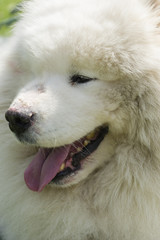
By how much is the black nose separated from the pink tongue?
0.36 metres

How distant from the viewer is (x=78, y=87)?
2605mm

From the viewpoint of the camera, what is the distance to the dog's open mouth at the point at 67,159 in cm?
272

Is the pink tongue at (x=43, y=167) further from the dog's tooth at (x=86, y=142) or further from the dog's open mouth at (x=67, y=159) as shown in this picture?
the dog's tooth at (x=86, y=142)

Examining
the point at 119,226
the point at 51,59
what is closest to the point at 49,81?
the point at 51,59

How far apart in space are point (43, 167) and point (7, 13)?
6159 mm

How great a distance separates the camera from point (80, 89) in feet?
8.50

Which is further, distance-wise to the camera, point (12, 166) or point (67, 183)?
point (12, 166)

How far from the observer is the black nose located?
2.43 metres

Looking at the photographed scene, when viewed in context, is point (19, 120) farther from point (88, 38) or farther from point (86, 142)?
point (88, 38)

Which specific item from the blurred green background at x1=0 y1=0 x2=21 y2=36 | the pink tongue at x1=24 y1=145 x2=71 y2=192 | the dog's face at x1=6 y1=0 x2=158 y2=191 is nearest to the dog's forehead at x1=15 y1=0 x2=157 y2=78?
the dog's face at x1=6 y1=0 x2=158 y2=191

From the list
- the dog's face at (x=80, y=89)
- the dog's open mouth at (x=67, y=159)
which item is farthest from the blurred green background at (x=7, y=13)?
the dog's open mouth at (x=67, y=159)

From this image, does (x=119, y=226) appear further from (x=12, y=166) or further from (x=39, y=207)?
(x=12, y=166)

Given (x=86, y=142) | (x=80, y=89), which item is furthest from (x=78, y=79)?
(x=86, y=142)

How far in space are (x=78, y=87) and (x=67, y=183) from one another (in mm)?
717
